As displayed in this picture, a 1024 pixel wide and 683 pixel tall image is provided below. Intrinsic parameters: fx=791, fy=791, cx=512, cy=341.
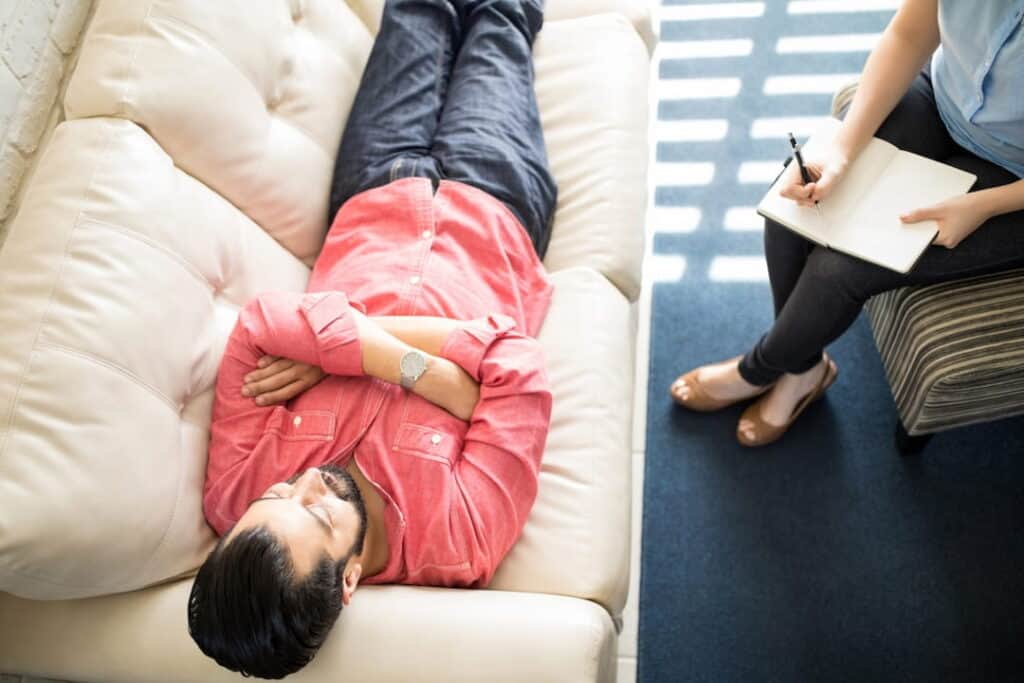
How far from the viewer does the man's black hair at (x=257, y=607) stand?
0.96 m

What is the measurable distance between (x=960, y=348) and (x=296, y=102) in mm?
1244

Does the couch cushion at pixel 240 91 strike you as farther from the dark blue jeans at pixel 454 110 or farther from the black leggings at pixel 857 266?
the black leggings at pixel 857 266

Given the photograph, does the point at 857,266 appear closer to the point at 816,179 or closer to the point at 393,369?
the point at 816,179

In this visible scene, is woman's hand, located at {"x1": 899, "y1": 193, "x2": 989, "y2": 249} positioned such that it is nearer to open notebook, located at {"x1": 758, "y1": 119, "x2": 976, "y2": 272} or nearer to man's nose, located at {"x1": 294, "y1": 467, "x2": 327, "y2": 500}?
open notebook, located at {"x1": 758, "y1": 119, "x2": 976, "y2": 272}

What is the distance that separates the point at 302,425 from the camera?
1225 millimetres

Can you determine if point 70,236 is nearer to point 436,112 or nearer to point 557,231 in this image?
point 436,112

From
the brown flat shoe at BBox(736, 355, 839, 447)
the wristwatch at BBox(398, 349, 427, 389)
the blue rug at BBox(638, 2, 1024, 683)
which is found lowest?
the blue rug at BBox(638, 2, 1024, 683)

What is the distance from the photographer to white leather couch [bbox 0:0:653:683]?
1004mm

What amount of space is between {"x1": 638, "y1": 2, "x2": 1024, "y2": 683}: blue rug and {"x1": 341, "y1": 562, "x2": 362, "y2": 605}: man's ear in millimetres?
737

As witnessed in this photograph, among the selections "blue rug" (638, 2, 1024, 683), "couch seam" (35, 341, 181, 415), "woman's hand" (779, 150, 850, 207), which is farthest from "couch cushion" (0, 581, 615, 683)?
"woman's hand" (779, 150, 850, 207)

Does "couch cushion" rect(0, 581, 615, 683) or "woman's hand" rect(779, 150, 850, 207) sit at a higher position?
"woman's hand" rect(779, 150, 850, 207)

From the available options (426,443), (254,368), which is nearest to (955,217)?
(426,443)

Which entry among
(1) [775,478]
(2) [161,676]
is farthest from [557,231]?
(2) [161,676]

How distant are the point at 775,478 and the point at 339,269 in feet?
3.34
